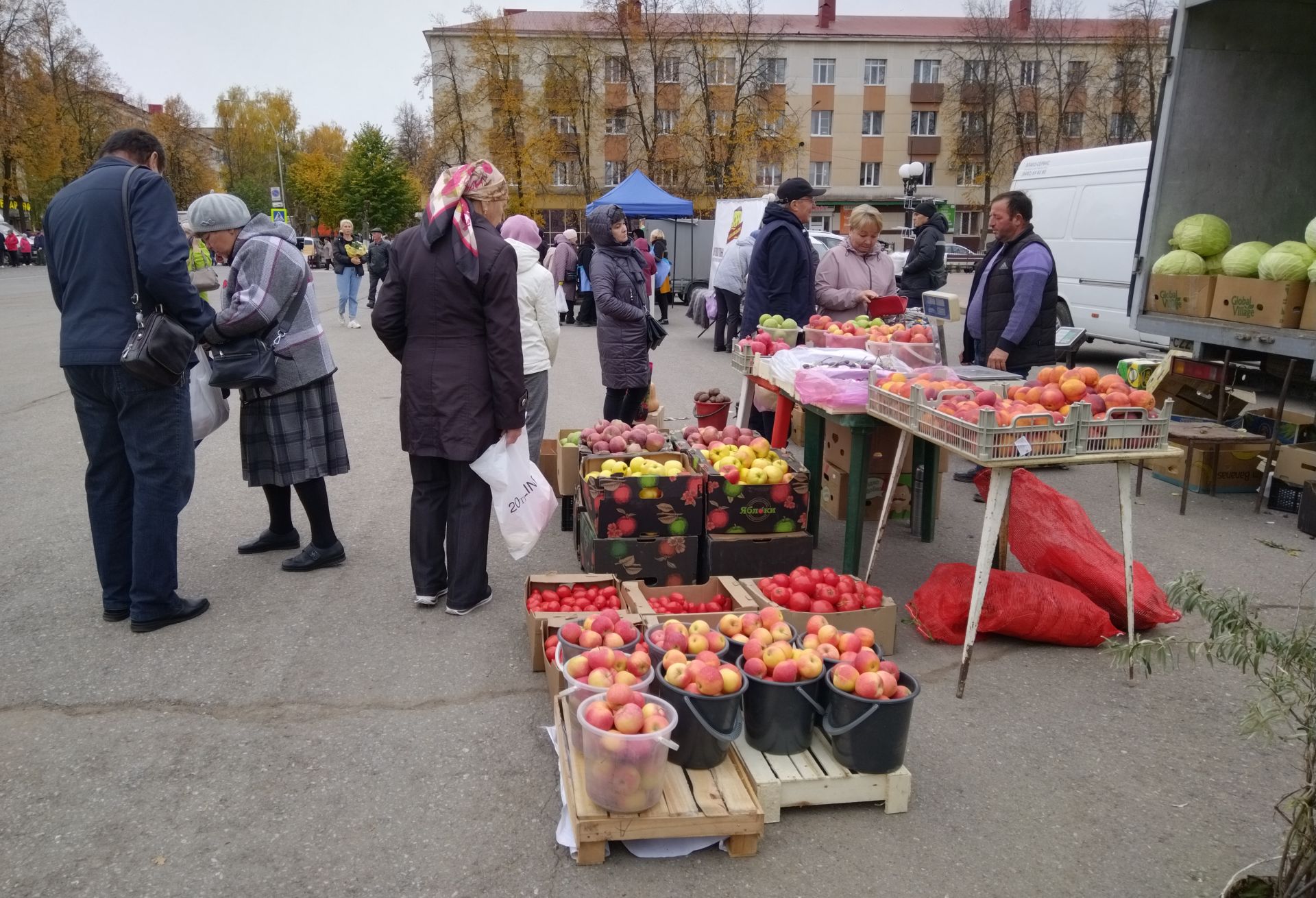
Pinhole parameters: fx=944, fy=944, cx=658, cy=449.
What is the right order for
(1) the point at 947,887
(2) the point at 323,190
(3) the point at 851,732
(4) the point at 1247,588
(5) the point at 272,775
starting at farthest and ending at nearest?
1. (2) the point at 323,190
2. (4) the point at 1247,588
3. (5) the point at 272,775
4. (3) the point at 851,732
5. (1) the point at 947,887

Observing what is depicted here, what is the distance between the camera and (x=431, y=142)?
5259 cm

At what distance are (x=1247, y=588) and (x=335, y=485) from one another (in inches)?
243

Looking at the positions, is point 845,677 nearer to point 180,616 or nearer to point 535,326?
point 180,616

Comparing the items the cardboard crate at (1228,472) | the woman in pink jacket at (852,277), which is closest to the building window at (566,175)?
the woman in pink jacket at (852,277)

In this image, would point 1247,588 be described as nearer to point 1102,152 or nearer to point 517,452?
point 517,452

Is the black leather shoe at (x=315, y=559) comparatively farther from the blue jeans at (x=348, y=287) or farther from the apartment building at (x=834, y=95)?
the apartment building at (x=834, y=95)

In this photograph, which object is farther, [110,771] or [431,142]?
[431,142]

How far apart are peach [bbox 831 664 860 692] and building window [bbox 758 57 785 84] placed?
50876mm

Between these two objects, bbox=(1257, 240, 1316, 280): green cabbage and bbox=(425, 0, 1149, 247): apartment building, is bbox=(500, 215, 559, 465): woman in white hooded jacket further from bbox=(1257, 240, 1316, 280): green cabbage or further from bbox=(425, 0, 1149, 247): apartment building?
bbox=(425, 0, 1149, 247): apartment building

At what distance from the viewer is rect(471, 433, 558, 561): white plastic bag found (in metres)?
4.59

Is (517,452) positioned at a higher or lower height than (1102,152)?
lower

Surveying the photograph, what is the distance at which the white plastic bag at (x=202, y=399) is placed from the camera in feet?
16.2

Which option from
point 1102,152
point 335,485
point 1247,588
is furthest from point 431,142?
point 1247,588

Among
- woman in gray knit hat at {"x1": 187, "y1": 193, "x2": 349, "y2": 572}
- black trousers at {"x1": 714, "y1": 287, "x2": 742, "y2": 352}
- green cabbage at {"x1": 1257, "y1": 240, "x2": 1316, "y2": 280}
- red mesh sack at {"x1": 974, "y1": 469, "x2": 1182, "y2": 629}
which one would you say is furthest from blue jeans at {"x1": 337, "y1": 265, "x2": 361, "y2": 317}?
red mesh sack at {"x1": 974, "y1": 469, "x2": 1182, "y2": 629}
